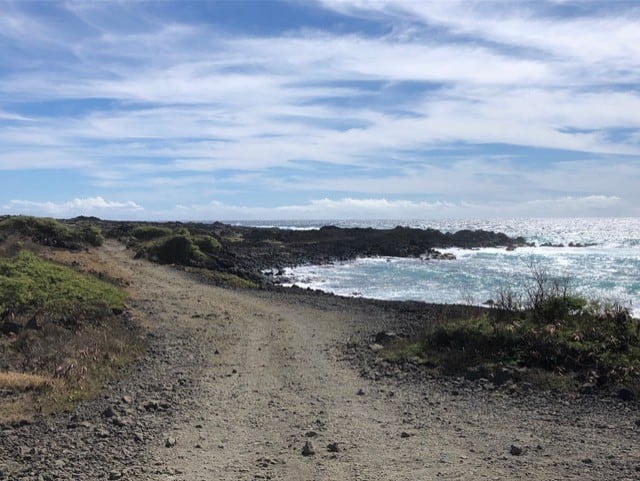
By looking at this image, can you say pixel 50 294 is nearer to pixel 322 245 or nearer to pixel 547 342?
pixel 547 342

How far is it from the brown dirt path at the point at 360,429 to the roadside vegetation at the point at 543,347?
3.00 feet

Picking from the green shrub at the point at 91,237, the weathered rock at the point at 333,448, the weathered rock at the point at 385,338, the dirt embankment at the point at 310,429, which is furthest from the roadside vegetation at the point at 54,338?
the green shrub at the point at 91,237

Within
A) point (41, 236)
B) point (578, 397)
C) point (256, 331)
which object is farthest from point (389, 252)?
point (578, 397)

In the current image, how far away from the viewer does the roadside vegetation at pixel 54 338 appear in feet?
26.9

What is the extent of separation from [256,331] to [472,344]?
19.2ft

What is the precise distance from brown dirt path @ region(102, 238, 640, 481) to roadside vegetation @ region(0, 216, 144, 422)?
1512 mm

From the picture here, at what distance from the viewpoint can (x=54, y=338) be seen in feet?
37.2

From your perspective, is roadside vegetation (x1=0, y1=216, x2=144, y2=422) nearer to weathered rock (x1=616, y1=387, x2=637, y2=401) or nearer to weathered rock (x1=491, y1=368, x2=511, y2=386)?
weathered rock (x1=491, y1=368, x2=511, y2=386)

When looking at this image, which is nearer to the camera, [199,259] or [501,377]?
[501,377]

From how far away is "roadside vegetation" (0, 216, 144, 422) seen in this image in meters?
8.21

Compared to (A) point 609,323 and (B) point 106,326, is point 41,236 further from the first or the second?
(A) point 609,323

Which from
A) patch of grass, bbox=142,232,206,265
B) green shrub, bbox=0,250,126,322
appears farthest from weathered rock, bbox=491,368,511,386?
patch of grass, bbox=142,232,206,265

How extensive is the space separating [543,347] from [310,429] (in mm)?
4840

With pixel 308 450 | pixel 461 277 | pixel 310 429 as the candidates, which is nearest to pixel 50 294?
pixel 310 429
